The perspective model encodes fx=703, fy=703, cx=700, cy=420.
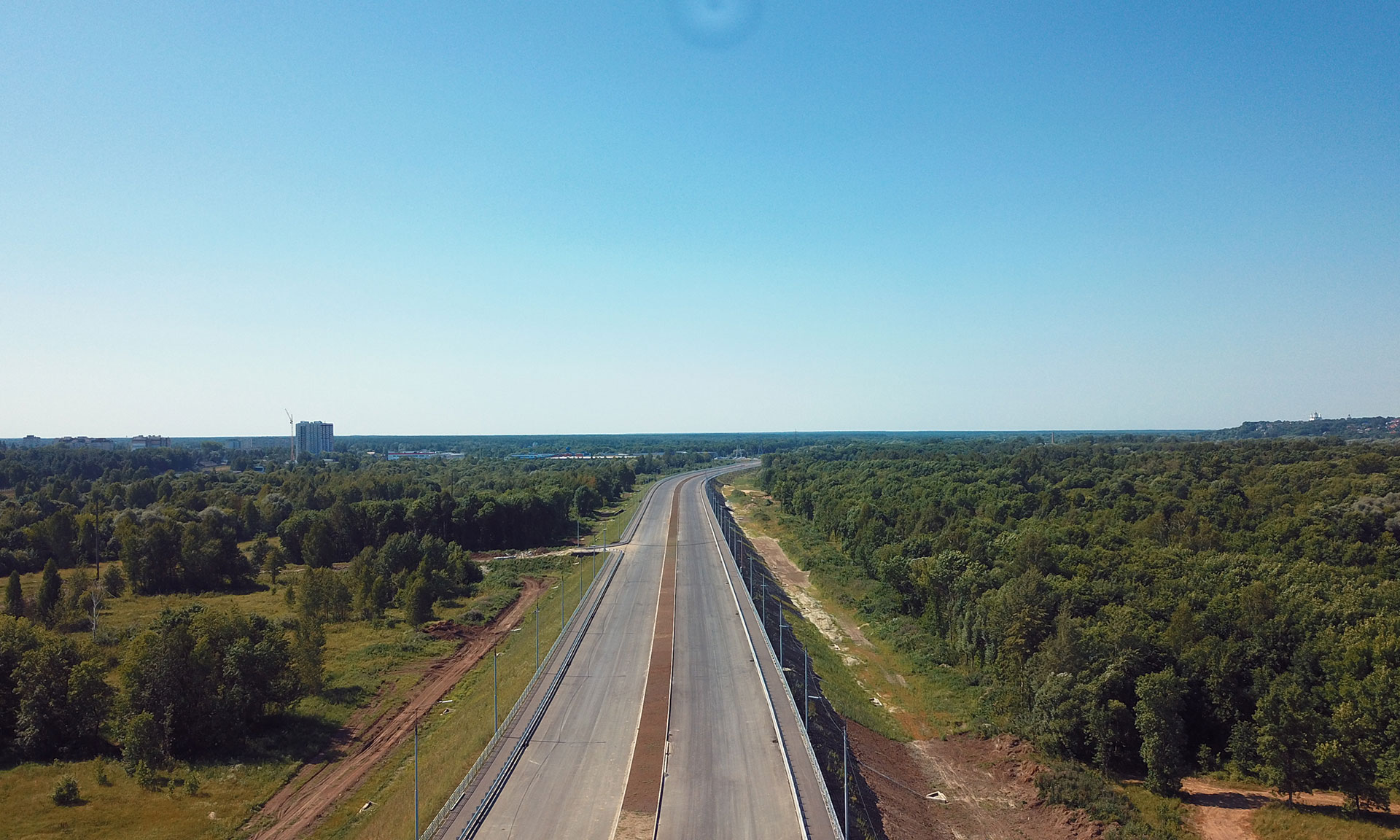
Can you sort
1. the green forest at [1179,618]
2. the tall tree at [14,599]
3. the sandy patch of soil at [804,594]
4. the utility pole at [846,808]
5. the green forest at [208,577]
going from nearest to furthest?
the utility pole at [846,808] < the green forest at [1179,618] < the green forest at [208,577] < the tall tree at [14,599] < the sandy patch of soil at [804,594]

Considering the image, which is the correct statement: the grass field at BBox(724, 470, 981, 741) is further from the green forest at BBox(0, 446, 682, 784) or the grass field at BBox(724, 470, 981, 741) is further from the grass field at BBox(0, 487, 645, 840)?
the green forest at BBox(0, 446, 682, 784)

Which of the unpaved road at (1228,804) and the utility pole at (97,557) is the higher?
the utility pole at (97,557)

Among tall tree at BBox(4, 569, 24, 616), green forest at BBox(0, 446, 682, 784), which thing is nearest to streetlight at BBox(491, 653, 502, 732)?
green forest at BBox(0, 446, 682, 784)

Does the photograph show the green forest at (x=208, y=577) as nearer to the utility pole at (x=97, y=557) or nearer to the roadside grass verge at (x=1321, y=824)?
the utility pole at (x=97, y=557)

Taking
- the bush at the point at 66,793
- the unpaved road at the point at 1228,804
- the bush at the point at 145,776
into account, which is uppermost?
the bush at the point at 66,793

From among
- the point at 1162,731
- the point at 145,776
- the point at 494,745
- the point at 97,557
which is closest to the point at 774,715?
the point at 494,745

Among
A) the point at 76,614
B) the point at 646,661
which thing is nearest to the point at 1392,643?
the point at 646,661

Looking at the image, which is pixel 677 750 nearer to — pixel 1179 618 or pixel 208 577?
pixel 1179 618

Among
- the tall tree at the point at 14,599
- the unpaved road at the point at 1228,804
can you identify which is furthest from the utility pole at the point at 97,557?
the unpaved road at the point at 1228,804
